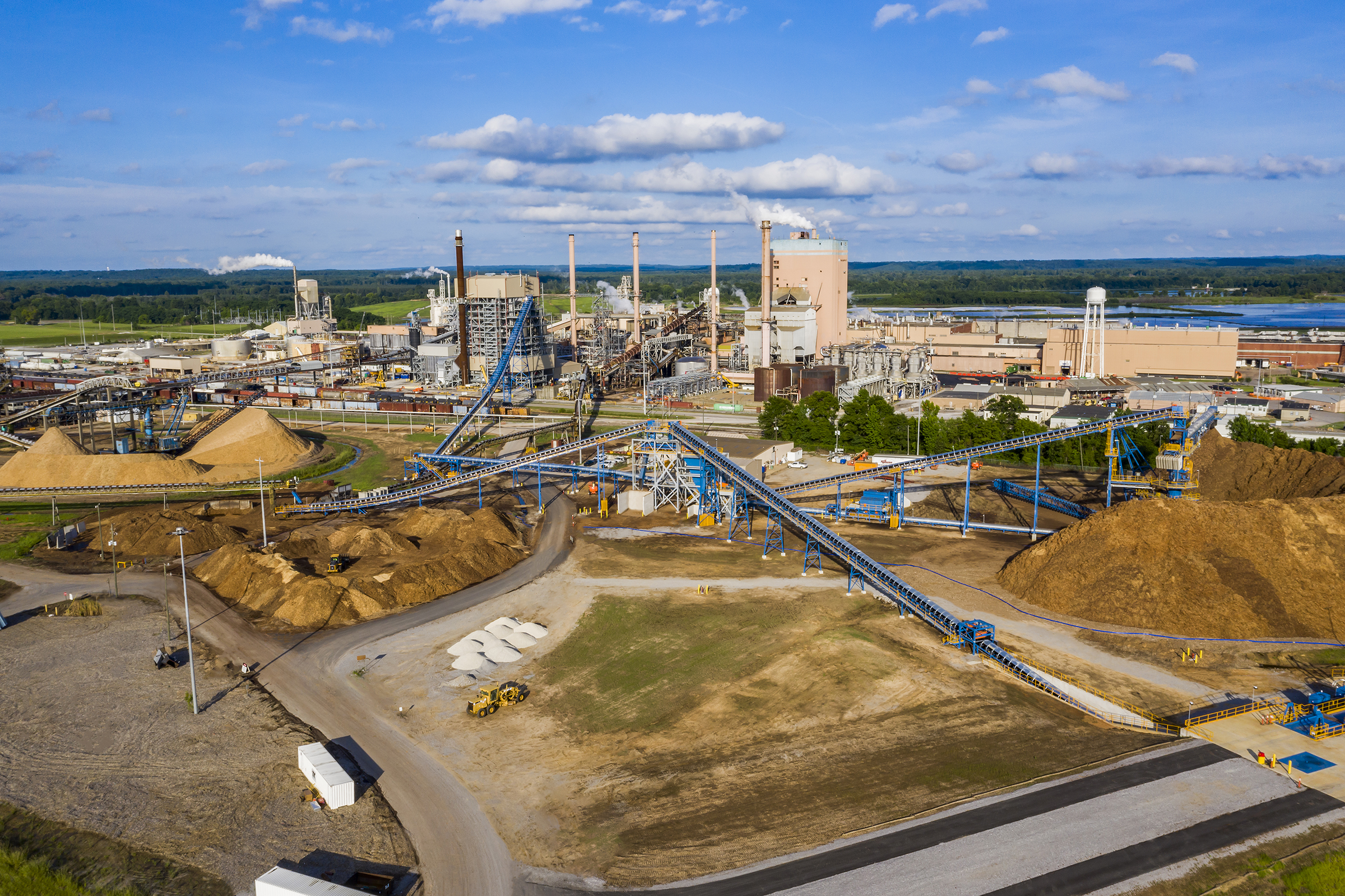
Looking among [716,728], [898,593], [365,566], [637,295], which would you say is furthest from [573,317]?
[716,728]

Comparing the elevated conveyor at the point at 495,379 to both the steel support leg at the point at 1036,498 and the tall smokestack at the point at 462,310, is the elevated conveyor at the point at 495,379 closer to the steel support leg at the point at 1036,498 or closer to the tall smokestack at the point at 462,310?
the tall smokestack at the point at 462,310

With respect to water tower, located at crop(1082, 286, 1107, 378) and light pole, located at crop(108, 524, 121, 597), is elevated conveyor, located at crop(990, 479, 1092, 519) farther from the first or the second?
water tower, located at crop(1082, 286, 1107, 378)

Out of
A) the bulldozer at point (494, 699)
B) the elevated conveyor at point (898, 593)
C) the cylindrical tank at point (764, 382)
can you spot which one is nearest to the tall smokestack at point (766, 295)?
the cylindrical tank at point (764, 382)

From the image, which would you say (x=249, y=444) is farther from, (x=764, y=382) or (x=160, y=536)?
(x=764, y=382)

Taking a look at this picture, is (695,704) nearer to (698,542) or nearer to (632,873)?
(632,873)

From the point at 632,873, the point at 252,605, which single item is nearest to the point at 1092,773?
the point at 632,873
